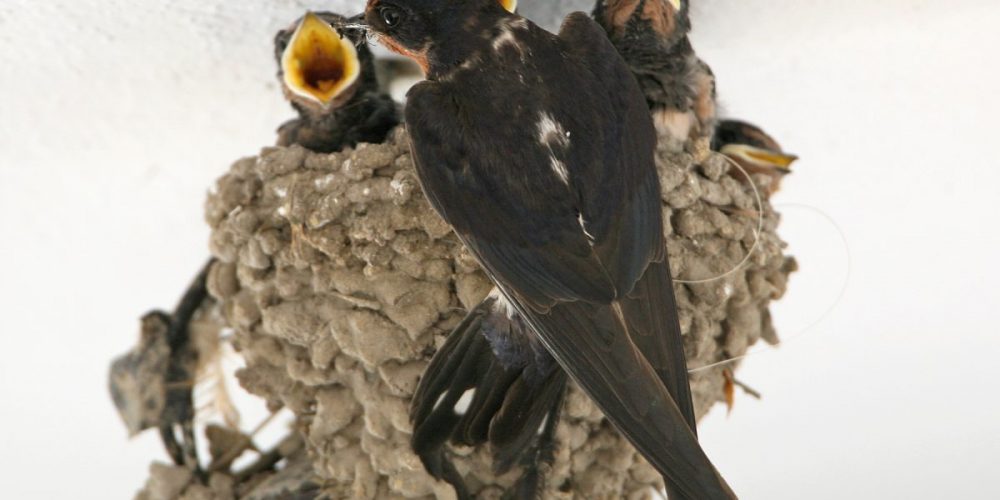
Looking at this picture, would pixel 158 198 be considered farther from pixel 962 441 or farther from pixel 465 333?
pixel 962 441

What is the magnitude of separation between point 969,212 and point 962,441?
56cm

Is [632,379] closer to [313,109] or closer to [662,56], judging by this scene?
[662,56]

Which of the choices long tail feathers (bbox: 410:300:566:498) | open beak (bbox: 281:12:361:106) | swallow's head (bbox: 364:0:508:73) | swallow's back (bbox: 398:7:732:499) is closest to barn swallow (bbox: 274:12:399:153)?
open beak (bbox: 281:12:361:106)

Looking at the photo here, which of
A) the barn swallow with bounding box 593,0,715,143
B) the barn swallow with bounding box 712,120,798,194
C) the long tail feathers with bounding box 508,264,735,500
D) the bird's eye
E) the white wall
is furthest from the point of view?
the white wall

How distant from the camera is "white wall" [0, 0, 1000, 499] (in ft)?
8.01

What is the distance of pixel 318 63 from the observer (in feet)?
7.55

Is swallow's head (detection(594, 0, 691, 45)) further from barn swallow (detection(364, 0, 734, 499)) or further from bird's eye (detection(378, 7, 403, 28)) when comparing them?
bird's eye (detection(378, 7, 403, 28))

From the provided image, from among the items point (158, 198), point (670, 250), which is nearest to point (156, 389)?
point (158, 198)

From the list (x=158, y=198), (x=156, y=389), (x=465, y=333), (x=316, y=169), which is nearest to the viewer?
(x=465, y=333)

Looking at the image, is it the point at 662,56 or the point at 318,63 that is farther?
the point at 318,63

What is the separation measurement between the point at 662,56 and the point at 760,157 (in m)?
0.32

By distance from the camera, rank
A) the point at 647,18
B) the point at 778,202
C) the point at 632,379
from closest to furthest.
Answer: the point at 632,379
the point at 647,18
the point at 778,202

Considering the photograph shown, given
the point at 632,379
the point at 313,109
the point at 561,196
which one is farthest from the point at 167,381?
the point at 632,379

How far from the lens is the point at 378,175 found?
2.06 metres
